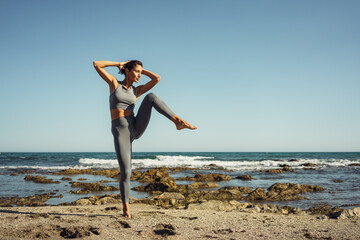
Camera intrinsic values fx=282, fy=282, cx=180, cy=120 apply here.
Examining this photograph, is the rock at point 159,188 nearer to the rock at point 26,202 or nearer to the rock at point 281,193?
the rock at point 281,193

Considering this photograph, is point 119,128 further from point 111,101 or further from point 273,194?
point 273,194

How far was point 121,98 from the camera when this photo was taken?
4.94 meters

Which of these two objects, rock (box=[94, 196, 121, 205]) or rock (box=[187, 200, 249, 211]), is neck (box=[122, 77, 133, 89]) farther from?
rock (box=[94, 196, 121, 205])

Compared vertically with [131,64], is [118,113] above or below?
below

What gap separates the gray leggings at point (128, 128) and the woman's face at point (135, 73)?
17.1 inches

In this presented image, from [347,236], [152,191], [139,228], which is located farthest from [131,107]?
[152,191]

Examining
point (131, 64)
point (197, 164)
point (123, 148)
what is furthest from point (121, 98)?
point (197, 164)

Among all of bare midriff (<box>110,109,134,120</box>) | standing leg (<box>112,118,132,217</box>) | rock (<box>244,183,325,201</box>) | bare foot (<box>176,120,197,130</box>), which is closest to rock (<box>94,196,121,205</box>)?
standing leg (<box>112,118,132,217</box>)

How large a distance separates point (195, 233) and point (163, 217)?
1125 mm

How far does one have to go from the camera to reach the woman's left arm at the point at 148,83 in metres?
5.34

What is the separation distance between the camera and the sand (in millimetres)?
3963

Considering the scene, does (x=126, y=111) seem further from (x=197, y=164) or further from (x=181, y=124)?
(x=197, y=164)

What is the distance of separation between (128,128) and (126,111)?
31 cm

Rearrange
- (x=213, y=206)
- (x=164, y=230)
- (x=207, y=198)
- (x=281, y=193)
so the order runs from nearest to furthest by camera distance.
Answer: (x=164, y=230)
(x=213, y=206)
(x=207, y=198)
(x=281, y=193)
